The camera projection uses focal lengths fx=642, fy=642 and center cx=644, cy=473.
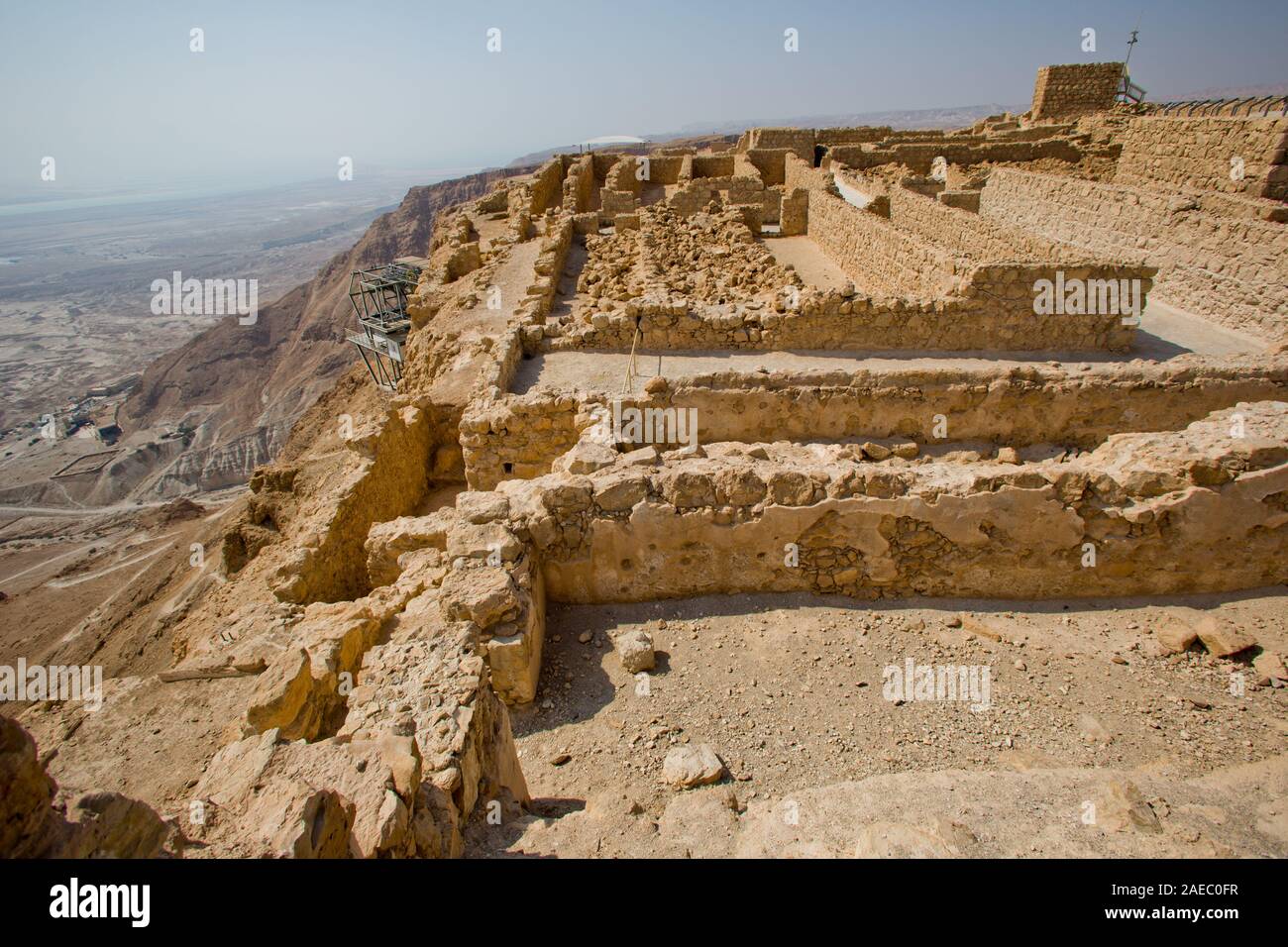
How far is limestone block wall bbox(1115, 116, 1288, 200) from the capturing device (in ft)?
40.2

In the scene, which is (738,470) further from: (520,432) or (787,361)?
(787,361)

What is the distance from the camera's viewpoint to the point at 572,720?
4.35 meters

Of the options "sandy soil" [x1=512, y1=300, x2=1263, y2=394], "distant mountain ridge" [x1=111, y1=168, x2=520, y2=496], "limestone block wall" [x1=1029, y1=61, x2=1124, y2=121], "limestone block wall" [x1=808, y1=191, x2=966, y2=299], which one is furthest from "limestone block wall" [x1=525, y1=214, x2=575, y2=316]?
"distant mountain ridge" [x1=111, y1=168, x2=520, y2=496]

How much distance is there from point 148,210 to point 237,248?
319 feet

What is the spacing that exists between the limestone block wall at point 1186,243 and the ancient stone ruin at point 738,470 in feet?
0.19

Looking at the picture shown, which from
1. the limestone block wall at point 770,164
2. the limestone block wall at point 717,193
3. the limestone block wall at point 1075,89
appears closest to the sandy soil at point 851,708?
the limestone block wall at point 717,193

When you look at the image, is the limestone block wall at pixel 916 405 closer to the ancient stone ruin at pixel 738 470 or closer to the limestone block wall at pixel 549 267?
the ancient stone ruin at pixel 738 470

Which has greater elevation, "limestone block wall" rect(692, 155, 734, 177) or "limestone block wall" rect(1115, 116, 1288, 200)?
"limestone block wall" rect(692, 155, 734, 177)

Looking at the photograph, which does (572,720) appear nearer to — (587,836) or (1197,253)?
(587,836)

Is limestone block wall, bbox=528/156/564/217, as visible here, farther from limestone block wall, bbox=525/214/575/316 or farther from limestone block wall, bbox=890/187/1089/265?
limestone block wall, bbox=890/187/1089/265

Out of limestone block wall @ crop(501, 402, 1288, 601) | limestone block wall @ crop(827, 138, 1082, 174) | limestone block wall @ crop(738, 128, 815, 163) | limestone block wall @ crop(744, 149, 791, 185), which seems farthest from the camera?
limestone block wall @ crop(738, 128, 815, 163)

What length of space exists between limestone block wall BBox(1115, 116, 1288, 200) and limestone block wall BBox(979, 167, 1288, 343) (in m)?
1.74
